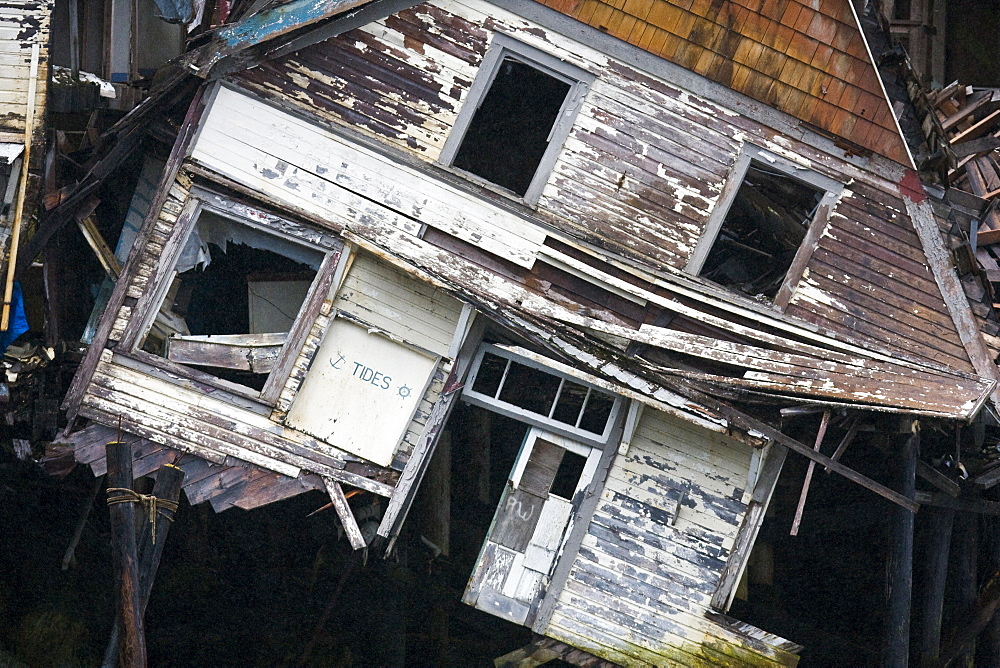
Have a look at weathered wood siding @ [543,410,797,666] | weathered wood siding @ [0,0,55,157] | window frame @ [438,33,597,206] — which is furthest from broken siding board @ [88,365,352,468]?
window frame @ [438,33,597,206]

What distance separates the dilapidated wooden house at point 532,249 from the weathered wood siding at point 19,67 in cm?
136

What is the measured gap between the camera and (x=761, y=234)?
10648 millimetres

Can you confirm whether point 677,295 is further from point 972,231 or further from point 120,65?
point 120,65

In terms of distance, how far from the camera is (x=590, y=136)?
28.2 feet

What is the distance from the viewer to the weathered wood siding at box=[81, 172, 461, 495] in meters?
8.48

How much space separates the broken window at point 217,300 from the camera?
860 centimetres

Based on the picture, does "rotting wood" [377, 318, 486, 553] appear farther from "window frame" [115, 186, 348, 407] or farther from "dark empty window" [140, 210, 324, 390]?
"dark empty window" [140, 210, 324, 390]

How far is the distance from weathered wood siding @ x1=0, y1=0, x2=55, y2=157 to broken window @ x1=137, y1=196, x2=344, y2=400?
5.37 ft

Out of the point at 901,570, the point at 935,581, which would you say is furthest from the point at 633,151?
the point at 935,581

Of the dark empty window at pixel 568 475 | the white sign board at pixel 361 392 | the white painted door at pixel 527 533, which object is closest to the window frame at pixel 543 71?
the white sign board at pixel 361 392

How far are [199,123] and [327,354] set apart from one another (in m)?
2.51

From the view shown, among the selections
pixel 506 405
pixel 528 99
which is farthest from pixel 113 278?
pixel 528 99

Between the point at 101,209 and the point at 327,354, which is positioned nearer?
the point at 327,354

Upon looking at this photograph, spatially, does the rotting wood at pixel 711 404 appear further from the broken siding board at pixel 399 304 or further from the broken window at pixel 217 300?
the broken window at pixel 217 300
